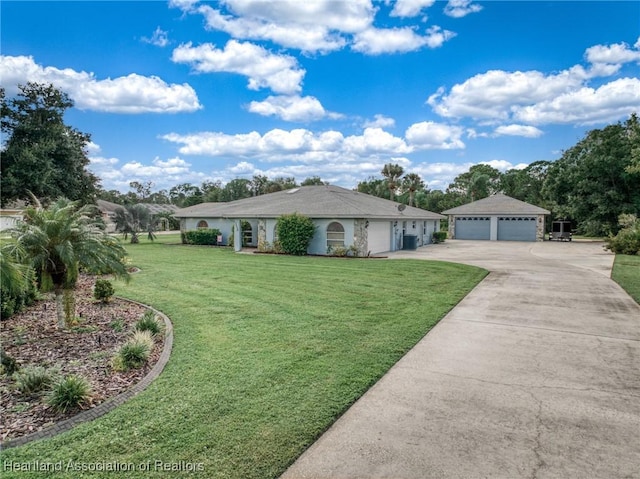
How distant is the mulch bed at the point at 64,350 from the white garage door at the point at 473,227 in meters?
31.5

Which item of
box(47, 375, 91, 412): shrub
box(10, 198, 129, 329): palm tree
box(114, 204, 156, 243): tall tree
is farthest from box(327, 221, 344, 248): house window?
box(47, 375, 91, 412): shrub

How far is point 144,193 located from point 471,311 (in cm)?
10495

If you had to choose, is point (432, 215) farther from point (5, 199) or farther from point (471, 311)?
point (5, 199)

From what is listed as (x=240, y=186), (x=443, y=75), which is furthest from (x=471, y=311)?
(x=240, y=186)

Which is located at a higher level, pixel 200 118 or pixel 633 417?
pixel 200 118

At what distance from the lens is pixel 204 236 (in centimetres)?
2602

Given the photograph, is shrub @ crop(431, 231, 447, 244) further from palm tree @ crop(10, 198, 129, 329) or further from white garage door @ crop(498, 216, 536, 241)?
palm tree @ crop(10, 198, 129, 329)

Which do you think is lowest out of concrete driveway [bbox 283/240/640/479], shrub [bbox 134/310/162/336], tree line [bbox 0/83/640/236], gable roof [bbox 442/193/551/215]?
concrete driveway [bbox 283/240/640/479]

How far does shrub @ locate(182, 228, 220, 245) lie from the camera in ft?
85.0

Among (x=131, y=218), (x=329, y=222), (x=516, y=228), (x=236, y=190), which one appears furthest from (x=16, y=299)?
(x=236, y=190)

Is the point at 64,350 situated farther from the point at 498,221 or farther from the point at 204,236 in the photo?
the point at 498,221

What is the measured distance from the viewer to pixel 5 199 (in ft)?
76.1

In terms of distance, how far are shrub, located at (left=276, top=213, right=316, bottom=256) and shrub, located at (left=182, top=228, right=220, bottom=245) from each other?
788cm

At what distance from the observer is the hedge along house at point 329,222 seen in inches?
754
